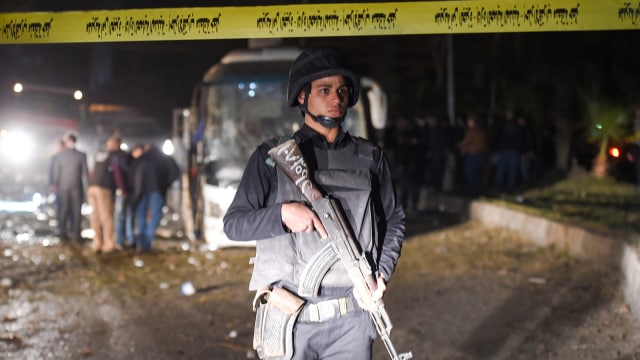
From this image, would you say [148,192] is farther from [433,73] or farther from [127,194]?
[433,73]

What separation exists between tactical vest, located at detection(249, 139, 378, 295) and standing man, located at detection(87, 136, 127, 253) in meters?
9.92

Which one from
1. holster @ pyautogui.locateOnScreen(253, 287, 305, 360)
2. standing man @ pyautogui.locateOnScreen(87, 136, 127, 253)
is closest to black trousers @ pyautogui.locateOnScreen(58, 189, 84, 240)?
standing man @ pyautogui.locateOnScreen(87, 136, 127, 253)

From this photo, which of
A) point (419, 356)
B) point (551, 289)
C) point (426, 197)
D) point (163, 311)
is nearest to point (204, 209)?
point (163, 311)

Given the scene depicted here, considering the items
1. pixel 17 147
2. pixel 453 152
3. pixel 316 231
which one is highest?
pixel 17 147

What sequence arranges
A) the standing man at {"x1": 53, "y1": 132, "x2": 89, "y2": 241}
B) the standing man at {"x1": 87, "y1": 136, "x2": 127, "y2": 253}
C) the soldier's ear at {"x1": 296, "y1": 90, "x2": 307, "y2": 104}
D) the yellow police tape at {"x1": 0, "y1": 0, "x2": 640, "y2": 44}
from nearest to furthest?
the soldier's ear at {"x1": 296, "y1": 90, "x2": 307, "y2": 104} < the yellow police tape at {"x1": 0, "y1": 0, "x2": 640, "y2": 44} < the standing man at {"x1": 87, "y1": 136, "x2": 127, "y2": 253} < the standing man at {"x1": 53, "y1": 132, "x2": 89, "y2": 241}

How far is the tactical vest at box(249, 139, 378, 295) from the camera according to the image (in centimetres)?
362

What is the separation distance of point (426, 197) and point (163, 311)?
13.0 meters

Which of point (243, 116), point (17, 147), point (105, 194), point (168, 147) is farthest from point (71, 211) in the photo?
point (17, 147)

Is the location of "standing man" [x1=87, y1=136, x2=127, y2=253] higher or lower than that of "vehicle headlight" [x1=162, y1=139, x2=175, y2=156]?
lower

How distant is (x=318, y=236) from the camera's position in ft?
11.8

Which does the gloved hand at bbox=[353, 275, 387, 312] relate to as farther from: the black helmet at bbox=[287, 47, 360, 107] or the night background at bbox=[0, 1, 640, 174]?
the night background at bbox=[0, 1, 640, 174]

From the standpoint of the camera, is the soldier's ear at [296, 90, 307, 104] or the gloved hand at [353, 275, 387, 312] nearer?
the gloved hand at [353, 275, 387, 312]

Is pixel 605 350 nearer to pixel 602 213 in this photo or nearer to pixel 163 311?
pixel 163 311

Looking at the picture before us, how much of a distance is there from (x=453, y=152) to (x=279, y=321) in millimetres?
18981
